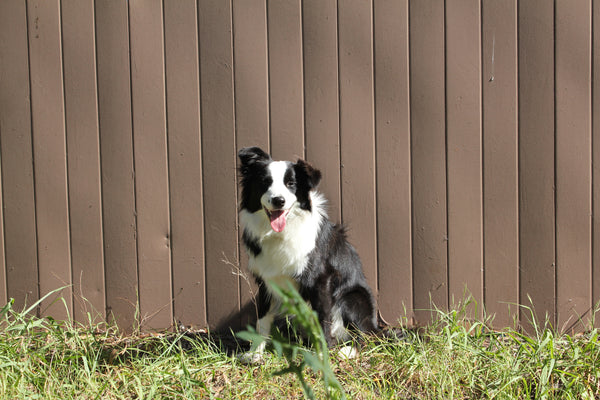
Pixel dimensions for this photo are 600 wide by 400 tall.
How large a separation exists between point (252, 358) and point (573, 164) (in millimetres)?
2269

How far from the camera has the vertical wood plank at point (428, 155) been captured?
301 centimetres

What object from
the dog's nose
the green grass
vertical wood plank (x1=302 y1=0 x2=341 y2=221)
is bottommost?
the green grass

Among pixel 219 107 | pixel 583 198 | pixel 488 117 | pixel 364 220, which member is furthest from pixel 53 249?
pixel 583 198

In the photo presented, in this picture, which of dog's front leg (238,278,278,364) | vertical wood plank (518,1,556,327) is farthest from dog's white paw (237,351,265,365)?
vertical wood plank (518,1,556,327)

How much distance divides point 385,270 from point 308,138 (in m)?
0.99

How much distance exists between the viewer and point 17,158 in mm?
3146

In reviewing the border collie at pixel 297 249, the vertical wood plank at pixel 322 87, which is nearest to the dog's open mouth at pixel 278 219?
the border collie at pixel 297 249

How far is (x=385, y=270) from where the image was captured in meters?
3.11

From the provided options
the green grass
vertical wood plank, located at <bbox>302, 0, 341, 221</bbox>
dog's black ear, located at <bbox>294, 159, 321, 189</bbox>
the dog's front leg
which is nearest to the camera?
the green grass

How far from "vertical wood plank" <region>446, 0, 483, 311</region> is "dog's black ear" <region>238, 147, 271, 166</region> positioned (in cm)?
121

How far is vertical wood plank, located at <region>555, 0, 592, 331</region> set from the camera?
2.93 metres

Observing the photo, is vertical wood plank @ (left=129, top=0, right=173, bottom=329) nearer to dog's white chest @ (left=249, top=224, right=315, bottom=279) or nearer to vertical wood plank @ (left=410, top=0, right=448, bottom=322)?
dog's white chest @ (left=249, top=224, right=315, bottom=279)

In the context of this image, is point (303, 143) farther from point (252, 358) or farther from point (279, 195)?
point (252, 358)

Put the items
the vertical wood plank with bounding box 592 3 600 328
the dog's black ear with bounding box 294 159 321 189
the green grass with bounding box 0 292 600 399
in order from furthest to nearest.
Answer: the vertical wood plank with bounding box 592 3 600 328 → the dog's black ear with bounding box 294 159 321 189 → the green grass with bounding box 0 292 600 399
